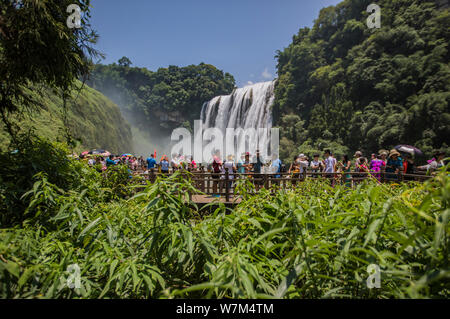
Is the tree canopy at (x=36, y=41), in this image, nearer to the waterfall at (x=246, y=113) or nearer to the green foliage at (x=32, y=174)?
the green foliage at (x=32, y=174)

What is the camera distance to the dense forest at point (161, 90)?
6975cm

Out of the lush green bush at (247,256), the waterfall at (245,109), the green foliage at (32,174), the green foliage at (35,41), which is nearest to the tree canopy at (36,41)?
the green foliage at (35,41)

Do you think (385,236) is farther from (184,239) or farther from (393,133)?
(393,133)

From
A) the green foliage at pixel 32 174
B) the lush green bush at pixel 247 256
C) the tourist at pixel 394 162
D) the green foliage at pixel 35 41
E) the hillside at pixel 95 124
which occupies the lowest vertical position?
the lush green bush at pixel 247 256

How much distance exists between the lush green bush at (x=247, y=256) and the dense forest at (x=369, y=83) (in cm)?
2405

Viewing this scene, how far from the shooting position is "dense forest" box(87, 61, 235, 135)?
69.8 m

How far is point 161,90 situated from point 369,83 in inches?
2138

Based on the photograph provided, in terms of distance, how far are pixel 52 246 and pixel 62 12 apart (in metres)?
2.99

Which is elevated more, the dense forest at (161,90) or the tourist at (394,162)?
the dense forest at (161,90)

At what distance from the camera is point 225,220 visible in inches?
82.4

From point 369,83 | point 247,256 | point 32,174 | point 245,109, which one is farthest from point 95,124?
point 247,256

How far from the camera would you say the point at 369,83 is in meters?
30.2

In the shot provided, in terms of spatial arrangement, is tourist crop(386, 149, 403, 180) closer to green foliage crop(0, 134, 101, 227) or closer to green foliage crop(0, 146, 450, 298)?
green foliage crop(0, 146, 450, 298)
